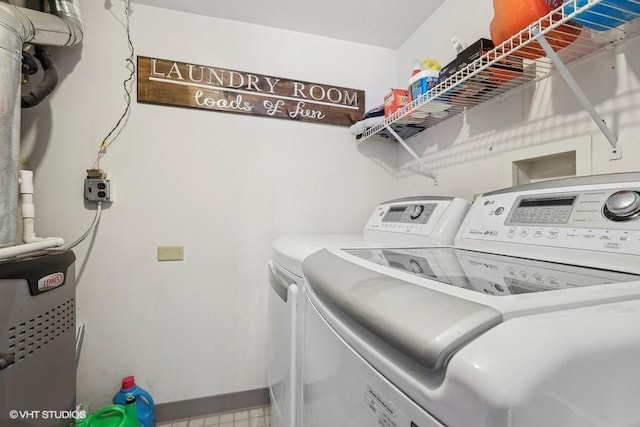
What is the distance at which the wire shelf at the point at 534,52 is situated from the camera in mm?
729

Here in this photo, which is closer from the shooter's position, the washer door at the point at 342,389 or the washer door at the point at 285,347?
the washer door at the point at 342,389

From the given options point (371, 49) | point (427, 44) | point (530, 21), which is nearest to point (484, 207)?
point (530, 21)

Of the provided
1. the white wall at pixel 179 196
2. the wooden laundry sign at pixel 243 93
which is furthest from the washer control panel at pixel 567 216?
the wooden laundry sign at pixel 243 93

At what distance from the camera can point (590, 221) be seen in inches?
27.3

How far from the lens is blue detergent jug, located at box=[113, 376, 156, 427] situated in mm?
1497

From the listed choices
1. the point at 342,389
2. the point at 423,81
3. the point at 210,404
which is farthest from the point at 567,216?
the point at 210,404

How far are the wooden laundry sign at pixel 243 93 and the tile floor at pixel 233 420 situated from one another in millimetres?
1763

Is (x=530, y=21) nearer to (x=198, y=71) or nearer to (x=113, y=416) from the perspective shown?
(x=198, y=71)

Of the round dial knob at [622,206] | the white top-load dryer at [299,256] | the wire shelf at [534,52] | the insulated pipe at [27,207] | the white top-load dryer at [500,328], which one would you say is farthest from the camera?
the insulated pipe at [27,207]

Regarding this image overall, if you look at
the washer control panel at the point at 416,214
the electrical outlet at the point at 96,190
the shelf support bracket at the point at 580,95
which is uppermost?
the shelf support bracket at the point at 580,95

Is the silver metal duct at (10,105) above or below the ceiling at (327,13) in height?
below

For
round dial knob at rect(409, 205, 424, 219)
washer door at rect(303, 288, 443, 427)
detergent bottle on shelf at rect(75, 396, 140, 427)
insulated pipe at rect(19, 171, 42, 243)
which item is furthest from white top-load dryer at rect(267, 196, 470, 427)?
insulated pipe at rect(19, 171, 42, 243)

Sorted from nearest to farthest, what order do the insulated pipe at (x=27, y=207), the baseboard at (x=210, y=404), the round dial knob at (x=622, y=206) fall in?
the round dial knob at (x=622, y=206) < the insulated pipe at (x=27, y=207) < the baseboard at (x=210, y=404)

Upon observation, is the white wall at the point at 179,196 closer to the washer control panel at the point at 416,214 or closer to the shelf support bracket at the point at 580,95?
the washer control panel at the point at 416,214
